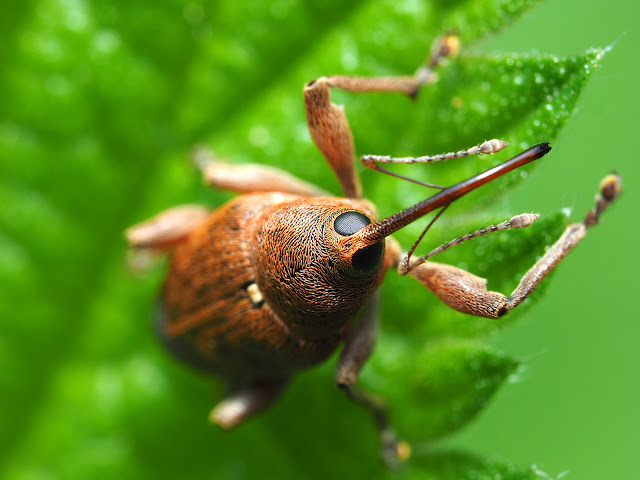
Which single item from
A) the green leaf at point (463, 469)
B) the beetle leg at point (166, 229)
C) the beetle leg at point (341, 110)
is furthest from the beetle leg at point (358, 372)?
the beetle leg at point (166, 229)

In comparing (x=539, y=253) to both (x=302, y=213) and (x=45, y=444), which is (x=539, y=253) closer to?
(x=302, y=213)

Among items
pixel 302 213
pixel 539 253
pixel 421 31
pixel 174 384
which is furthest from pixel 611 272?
pixel 174 384

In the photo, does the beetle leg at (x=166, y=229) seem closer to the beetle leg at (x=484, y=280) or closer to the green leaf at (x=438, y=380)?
the green leaf at (x=438, y=380)

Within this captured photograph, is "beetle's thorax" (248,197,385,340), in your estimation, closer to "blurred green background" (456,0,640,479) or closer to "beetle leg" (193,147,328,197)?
"beetle leg" (193,147,328,197)

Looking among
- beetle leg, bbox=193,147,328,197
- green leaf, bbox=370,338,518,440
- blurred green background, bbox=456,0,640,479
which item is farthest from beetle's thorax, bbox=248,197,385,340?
blurred green background, bbox=456,0,640,479

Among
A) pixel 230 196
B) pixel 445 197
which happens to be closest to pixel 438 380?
pixel 445 197

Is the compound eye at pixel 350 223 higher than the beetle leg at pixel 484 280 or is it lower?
higher

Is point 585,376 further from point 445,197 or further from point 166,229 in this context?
point 166,229
